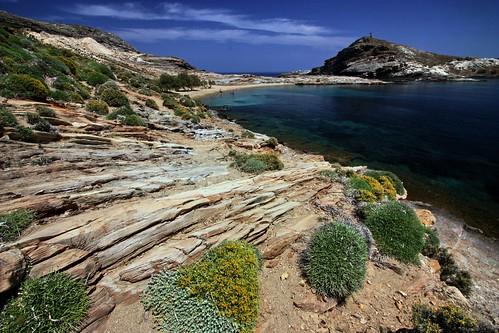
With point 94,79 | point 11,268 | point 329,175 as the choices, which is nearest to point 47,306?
point 11,268

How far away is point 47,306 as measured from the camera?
18.3 feet

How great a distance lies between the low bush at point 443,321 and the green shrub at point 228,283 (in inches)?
177

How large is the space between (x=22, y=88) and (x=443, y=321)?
2280cm

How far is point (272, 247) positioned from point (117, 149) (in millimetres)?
9147

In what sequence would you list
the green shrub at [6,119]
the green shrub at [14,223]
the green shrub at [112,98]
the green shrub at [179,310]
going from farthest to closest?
the green shrub at [112,98]
the green shrub at [6,119]
the green shrub at [179,310]
the green shrub at [14,223]

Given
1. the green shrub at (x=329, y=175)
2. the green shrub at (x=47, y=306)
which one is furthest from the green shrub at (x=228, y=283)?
the green shrub at (x=329, y=175)

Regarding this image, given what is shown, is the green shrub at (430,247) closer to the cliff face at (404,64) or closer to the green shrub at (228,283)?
the green shrub at (228,283)

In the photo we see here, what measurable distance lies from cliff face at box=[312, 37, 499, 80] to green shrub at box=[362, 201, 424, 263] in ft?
513

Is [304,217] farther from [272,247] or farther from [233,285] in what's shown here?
[233,285]

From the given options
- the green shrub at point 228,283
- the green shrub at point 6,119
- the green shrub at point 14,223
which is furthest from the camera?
the green shrub at point 6,119

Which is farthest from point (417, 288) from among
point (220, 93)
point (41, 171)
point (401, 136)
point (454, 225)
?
point (220, 93)

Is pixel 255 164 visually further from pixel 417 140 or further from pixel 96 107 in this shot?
pixel 417 140

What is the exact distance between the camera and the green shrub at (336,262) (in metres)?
8.14

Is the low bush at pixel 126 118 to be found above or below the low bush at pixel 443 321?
above
